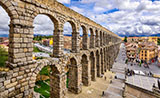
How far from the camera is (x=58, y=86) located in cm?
998

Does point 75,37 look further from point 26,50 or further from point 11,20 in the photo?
point 11,20

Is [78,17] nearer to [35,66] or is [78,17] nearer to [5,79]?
[35,66]

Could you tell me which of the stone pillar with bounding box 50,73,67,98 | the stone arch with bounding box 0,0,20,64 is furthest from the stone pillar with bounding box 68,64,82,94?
the stone arch with bounding box 0,0,20,64

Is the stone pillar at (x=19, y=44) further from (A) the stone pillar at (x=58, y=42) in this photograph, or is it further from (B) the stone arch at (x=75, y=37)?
(B) the stone arch at (x=75, y=37)

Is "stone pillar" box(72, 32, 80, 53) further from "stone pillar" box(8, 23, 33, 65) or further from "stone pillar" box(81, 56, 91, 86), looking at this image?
"stone pillar" box(8, 23, 33, 65)

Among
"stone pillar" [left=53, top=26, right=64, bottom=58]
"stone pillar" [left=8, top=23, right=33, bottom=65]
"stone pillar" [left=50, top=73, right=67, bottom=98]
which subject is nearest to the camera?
"stone pillar" [left=8, top=23, right=33, bottom=65]

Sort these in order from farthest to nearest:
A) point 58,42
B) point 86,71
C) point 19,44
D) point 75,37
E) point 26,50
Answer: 1. point 86,71
2. point 75,37
3. point 58,42
4. point 26,50
5. point 19,44

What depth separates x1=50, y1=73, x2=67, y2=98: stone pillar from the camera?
32.6 feet

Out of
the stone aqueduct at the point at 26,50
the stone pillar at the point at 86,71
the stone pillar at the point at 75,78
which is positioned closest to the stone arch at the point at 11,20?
the stone aqueduct at the point at 26,50

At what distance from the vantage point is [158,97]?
1029cm

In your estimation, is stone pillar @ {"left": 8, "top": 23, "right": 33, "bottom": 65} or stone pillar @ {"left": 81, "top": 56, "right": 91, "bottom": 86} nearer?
stone pillar @ {"left": 8, "top": 23, "right": 33, "bottom": 65}

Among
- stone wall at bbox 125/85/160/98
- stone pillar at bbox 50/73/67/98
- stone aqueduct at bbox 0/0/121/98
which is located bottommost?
stone wall at bbox 125/85/160/98

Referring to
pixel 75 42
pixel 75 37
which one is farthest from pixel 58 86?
pixel 75 37

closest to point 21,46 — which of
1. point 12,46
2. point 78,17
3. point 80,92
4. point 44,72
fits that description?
point 12,46
